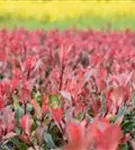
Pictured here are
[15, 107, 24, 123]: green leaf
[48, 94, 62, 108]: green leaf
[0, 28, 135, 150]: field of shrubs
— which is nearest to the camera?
[0, 28, 135, 150]: field of shrubs

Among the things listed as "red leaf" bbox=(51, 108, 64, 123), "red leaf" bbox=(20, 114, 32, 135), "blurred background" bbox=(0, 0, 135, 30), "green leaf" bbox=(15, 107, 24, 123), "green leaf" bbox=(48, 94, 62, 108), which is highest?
"red leaf" bbox=(51, 108, 64, 123)

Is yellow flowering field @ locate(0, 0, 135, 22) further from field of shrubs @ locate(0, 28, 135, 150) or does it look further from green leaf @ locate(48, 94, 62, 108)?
green leaf @ locate(48, 94, 62, 108)

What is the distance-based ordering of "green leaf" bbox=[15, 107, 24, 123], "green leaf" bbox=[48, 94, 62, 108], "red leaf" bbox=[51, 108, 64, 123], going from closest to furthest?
"red leaf" bbox=[51, 108, 64, 123] < "green leaf" bbox=[15, 107, 24, 123] < "green leaf" bbox=[48, 94, 62, 108]

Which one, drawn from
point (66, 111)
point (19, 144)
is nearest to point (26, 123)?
point (19, 144)

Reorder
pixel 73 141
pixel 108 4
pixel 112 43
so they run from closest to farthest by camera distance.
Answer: pixel 73 141 → pixel 112 43 → pixel 108 4

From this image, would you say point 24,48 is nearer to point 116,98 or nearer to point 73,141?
point 116,98

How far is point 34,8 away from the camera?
658 inches

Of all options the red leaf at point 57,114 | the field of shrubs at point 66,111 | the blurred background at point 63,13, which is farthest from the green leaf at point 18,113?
the blurred background at point 63,13

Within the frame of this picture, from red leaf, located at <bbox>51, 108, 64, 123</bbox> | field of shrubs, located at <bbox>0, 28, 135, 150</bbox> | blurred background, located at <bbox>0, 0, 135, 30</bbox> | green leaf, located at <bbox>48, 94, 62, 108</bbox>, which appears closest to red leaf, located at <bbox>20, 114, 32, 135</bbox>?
field of shrubs, located at <bbox>0, 28, 135, 150</bbox>

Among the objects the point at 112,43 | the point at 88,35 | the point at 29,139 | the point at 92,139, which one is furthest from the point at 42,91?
the point at 88,35

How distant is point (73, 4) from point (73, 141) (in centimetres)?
1594

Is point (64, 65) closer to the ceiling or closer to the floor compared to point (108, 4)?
closer to the ceiling

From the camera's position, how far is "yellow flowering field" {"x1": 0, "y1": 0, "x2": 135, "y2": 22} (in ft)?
53.5

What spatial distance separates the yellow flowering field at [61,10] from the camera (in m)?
16.3
